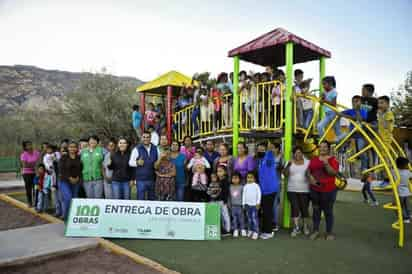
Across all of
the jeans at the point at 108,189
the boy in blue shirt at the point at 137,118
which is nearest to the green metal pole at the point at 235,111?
the jeans at the point at 108,189

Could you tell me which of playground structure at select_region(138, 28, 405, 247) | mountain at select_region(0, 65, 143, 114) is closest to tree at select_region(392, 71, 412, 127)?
playground structure at select_region(138, 28, 405, 247)

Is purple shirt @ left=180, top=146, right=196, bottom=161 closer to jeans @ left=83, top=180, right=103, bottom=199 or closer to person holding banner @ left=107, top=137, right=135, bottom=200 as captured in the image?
person holding banner @ left=107, top=137, right=135, bottom=200

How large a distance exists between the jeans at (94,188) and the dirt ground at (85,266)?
170 cm

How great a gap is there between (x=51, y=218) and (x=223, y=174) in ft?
13.8

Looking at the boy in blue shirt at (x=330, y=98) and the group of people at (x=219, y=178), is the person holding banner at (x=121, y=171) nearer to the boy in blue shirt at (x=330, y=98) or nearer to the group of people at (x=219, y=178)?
the group of people at (x=219, y=178)

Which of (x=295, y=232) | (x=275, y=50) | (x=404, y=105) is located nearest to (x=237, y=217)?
(x=295, y=232)

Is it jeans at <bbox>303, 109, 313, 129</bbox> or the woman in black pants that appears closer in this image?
the woman in black pants

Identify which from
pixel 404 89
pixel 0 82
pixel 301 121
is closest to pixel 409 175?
pixel 301 121

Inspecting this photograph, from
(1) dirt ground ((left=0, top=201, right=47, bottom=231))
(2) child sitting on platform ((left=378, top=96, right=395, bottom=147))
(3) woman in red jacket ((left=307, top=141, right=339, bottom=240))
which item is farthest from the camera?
(1) dirt ground ((left=0, top=201, right=47, bottom=231))

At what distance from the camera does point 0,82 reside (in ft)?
277

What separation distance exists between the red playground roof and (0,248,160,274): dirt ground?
503cm

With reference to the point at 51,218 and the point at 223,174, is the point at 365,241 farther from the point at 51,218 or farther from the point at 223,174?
the point at 51,218

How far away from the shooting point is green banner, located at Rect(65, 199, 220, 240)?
232 inches

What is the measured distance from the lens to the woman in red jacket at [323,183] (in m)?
5.73
